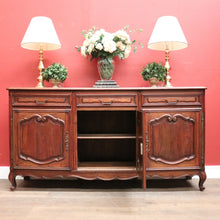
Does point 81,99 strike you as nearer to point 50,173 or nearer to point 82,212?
point 50,173

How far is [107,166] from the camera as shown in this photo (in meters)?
1.97

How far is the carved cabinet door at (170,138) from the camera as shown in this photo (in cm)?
181

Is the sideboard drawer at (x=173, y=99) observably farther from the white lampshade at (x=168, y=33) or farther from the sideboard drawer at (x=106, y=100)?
the white lampshade at (x=168, y=33)

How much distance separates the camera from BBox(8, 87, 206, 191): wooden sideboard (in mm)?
1814

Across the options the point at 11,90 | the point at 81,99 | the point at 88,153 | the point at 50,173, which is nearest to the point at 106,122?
the point at 88,153

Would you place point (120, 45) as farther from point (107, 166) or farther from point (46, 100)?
point (107, 166)

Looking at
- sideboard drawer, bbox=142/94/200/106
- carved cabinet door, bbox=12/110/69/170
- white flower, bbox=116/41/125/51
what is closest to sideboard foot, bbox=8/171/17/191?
carved cabinet door, bbox=12/110/69/170

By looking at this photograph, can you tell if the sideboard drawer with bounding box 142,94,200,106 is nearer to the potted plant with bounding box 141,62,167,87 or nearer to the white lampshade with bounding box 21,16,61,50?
the potted plant with bounding box 141,62,167,87

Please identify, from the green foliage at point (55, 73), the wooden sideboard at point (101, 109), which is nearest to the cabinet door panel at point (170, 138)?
the wooden sideboard at point (101, 109)

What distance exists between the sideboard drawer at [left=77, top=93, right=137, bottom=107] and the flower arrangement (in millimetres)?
358

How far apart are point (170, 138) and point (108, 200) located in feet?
2.03

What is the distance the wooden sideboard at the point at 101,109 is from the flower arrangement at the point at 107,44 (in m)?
0.36

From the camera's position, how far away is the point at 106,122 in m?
2.23

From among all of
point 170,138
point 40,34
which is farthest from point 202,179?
point 40,34
